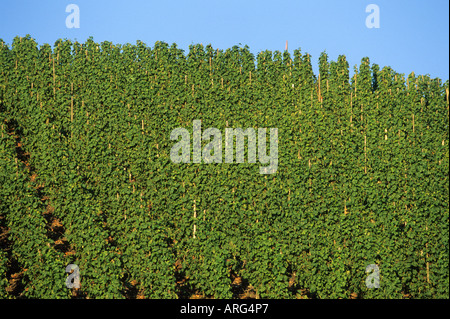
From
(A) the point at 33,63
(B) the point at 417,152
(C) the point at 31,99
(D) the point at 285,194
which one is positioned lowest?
(D) the point at 285,194

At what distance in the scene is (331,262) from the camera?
1151 cm

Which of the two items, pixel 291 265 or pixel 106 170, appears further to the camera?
pixel 106 170

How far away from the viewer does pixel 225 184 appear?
41.7 ft

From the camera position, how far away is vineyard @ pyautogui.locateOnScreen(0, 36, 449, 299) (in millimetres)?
11023

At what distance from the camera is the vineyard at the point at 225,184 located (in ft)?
36.2

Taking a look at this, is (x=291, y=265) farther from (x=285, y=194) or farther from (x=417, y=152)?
(x=417, y=152)

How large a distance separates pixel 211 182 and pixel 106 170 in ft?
9.59

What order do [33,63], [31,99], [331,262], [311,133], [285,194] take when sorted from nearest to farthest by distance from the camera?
[331,262] < [285,194] < [311,133] < [31,99] < [33,63]

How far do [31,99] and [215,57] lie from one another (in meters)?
6.09

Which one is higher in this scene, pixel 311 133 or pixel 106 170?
pixel 311 133

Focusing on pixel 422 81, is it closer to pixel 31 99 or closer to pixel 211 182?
pixel 211 182

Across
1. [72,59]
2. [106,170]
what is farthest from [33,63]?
[106,170]

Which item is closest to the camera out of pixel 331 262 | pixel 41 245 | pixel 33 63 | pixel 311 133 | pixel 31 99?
pixel 41 245

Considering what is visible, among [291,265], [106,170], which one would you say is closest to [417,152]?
[291,265]
